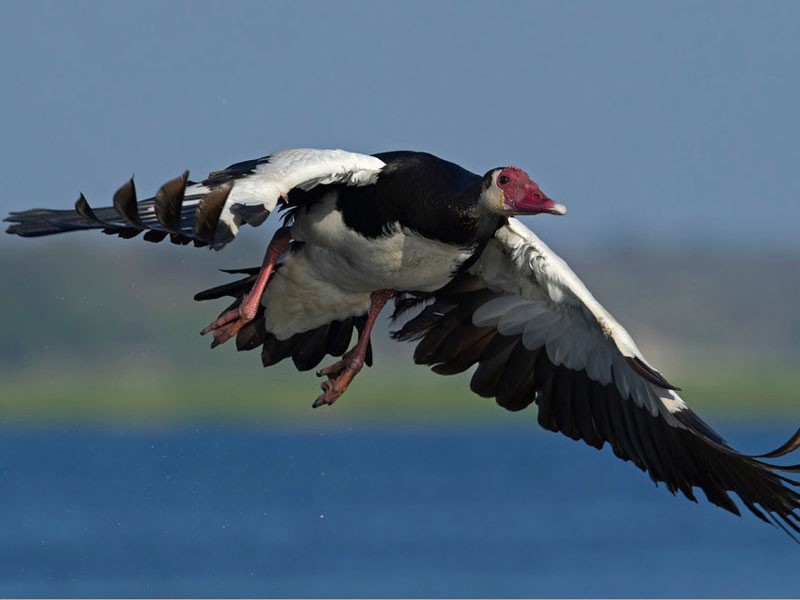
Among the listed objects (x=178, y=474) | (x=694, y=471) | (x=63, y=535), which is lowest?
(x=178, y=474)

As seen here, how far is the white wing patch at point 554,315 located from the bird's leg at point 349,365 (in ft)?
2.09

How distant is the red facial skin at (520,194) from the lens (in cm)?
1088

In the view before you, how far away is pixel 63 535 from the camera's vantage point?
1152 inches

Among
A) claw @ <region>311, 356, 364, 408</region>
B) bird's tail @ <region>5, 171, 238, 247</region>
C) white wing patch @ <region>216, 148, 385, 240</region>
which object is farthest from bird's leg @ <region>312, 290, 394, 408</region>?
bird's tail @ <region>5, 171, 238, 247</region>

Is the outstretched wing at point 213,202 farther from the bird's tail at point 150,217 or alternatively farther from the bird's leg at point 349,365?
the bird's leg at point 349,365

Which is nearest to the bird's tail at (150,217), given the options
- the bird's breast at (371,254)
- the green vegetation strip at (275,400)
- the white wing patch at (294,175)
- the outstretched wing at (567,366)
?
the white wing patch at (294,175)

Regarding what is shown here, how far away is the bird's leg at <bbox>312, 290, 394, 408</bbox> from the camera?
11820 mm

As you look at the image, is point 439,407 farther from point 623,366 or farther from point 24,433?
point 623,366

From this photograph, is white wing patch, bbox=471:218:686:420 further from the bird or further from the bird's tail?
the bird's tail

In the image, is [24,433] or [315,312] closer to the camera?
[315,312]

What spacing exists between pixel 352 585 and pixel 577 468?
70.7ft

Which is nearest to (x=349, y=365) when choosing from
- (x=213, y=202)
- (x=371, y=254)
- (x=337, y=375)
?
(x=337, y=375)

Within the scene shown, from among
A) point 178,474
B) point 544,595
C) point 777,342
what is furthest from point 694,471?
point 777,342

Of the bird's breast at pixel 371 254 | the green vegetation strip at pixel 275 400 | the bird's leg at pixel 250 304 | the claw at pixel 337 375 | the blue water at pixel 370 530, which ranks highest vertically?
the bird's breast at pixel 371 254
